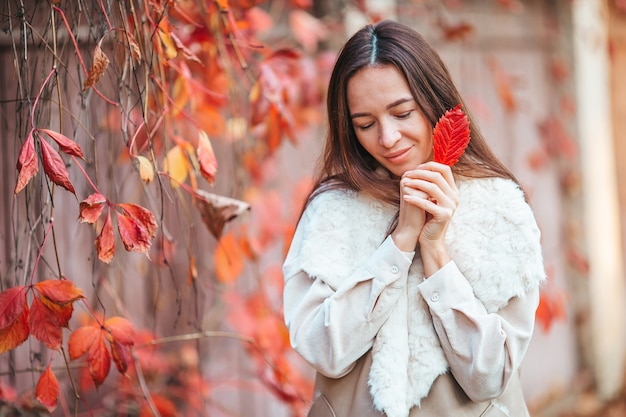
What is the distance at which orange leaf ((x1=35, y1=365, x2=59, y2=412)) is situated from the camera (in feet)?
5.86

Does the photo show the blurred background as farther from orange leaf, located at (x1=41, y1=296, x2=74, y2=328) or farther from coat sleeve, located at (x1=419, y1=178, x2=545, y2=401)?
coat sleeve, located at (x1=419, y1=178, x2=545, y2=401)

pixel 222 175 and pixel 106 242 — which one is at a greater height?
pixel 222 175

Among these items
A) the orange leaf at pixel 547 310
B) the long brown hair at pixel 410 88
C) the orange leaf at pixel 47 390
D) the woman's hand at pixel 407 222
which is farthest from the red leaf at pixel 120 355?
the orange leaf at pixel 547 310

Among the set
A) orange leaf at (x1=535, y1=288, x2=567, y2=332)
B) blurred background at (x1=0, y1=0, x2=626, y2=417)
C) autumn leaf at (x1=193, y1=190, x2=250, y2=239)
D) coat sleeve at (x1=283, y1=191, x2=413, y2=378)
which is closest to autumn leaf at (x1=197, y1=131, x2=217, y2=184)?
blurred background at (x1=0, y1=0, x2=626, y2=417)

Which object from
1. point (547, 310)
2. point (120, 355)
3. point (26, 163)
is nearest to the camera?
point (26, 163)

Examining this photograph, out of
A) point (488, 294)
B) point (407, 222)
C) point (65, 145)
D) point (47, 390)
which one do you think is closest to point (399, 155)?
point (407, 222)

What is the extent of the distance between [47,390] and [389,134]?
1.01 m

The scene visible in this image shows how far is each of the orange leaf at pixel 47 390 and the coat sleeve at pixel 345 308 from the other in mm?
578

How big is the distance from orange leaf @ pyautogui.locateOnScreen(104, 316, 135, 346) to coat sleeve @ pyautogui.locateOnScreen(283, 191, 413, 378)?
16.8 inches

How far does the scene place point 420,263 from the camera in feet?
6.13

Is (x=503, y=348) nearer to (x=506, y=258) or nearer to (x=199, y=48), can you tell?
(x=506, y=258)

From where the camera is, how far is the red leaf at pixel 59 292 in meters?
1.69

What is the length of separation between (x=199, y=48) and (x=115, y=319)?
3.86 ft

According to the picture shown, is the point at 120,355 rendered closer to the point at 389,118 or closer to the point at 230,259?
the point at 389,118
